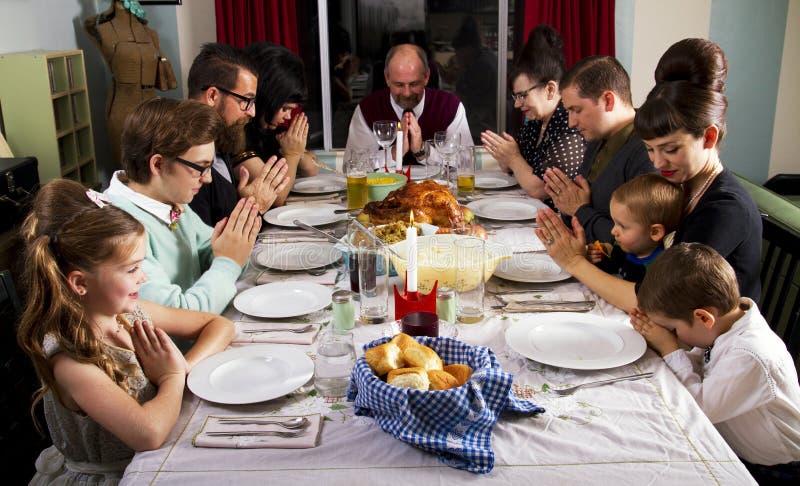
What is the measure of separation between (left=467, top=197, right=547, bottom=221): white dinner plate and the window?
7.24 feet

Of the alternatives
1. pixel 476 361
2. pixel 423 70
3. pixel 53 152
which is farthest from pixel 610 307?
pixel 53 152

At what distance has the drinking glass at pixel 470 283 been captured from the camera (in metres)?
1.56

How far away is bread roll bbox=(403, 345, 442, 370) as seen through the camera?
1.16 meters

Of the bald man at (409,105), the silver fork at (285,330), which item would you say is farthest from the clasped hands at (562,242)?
the bald man at (409,105)

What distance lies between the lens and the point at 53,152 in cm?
352

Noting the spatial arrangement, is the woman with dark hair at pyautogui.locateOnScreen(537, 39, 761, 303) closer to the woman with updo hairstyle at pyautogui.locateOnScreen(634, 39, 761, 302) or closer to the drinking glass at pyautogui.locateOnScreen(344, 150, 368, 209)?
the woman with updo hairstyle at pyautogui.locateOnScreen(634, 39, 761, 302)

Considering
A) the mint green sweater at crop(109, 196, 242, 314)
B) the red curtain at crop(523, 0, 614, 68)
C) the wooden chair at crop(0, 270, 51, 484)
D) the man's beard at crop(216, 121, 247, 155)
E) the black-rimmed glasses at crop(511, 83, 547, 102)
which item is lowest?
the wooden chair at crop(0, 270, 51, 484)

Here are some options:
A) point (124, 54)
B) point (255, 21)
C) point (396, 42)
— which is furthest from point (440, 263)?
point (396, 42)

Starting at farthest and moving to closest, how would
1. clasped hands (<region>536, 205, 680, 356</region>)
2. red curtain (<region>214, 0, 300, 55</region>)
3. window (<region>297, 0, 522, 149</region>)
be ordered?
window (<region>297, 0, 522, 149</region>) < red curtain (<region>214, 0, 300, 55</region>) < clasped hands (<region>536, 205, 680, 356</region>)

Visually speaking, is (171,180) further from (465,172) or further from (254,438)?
(465,172)

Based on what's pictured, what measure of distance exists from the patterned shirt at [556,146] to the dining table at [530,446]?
1.49 metres

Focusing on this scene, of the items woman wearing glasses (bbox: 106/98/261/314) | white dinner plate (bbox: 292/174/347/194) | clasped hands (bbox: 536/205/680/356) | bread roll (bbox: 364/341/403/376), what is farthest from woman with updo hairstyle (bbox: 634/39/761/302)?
white dinner plate (bbox: 292/174/347/194)

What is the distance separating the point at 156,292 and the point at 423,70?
7.43 ft

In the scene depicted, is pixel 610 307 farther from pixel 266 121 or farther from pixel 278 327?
pixel 266 121
